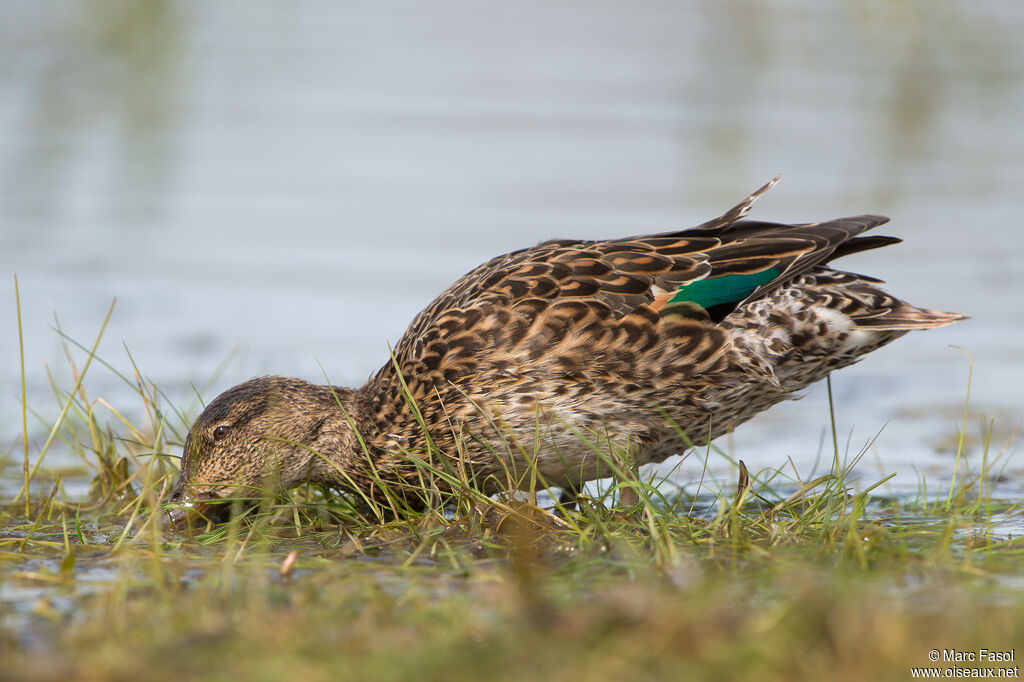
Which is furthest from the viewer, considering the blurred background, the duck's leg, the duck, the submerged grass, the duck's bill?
the blurred background

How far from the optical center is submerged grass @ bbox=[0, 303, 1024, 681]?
3.74 m

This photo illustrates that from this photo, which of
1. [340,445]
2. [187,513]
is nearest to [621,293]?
[340,445]

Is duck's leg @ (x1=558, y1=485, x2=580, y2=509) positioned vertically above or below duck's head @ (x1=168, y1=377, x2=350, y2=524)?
below

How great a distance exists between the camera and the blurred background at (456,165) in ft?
33.1

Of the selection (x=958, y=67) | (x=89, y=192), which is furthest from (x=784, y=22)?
(x=89, y=192)

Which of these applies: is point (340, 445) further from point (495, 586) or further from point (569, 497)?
point (495, 586)

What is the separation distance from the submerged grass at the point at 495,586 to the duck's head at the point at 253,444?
0.18m

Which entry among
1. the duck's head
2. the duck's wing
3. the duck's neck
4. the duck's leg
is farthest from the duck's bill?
the duck's leg

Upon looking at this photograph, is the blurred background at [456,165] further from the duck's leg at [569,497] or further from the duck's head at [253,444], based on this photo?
the duck's head at [253,444]

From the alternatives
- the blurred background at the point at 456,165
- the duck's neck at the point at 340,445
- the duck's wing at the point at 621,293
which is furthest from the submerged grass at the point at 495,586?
the blurred background at the point at 456,165

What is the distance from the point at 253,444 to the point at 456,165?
919cm

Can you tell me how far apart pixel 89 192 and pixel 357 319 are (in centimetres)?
501

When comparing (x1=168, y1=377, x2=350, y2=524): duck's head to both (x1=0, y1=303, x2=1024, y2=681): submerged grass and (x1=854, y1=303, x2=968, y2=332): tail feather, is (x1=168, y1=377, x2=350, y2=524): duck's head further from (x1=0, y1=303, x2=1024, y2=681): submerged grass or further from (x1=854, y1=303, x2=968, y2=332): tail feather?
(x1=854, y1=303, x2=968, y2=332): tail feather

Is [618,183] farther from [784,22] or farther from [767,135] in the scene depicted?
[784,22]
